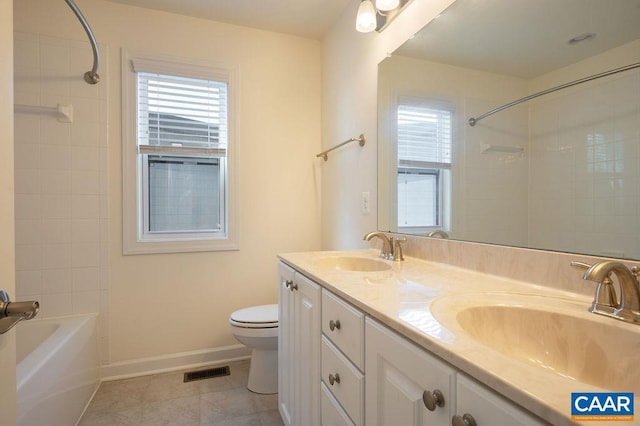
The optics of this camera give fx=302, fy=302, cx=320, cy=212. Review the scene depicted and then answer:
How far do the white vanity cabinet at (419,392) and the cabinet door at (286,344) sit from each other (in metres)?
0.64

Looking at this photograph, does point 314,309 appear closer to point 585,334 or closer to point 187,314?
point 585,334

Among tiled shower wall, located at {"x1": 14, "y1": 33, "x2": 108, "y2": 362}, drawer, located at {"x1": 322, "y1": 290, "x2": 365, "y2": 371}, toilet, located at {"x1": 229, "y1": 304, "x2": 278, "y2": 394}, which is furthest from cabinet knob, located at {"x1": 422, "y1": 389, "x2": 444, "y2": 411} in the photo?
tiled shower wall, located at {"x1": 14, "y1": 33, "x2": 108, "y2": 362}

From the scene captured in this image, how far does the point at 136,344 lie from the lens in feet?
6.60

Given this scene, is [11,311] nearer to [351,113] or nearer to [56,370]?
[56,370]

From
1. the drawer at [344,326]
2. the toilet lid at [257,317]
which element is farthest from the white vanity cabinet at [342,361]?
the toilet lid at [257,317]

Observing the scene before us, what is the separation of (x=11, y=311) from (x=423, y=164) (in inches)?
56.0

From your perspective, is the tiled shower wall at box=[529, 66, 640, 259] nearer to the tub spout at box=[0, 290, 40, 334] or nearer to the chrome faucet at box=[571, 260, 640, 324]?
the chrome faucet at box=[571, 260, 640, 324]

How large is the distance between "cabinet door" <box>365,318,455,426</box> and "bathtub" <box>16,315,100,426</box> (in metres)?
1.31

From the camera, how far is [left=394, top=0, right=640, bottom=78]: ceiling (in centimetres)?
75

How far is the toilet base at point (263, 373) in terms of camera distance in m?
1.82

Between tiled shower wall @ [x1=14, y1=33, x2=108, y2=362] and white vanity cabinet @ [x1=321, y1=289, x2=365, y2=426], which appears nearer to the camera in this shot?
white vanity cabinet @ [x1=321, y1=289, x2=365, y2=426]

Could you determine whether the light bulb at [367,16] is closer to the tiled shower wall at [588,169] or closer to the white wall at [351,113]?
the white wall at [351,113]

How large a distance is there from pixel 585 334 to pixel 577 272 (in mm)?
234

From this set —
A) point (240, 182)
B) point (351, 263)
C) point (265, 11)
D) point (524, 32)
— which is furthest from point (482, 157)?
point (265, 11)
